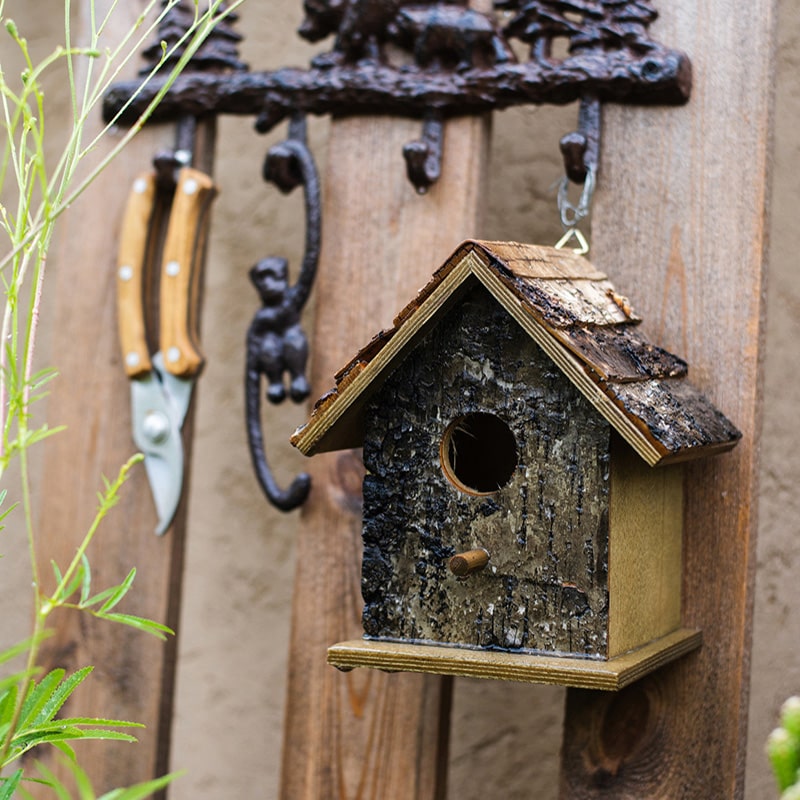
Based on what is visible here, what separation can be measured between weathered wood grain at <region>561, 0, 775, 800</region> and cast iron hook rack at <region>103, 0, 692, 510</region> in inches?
1.4

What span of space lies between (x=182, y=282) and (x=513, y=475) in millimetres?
556

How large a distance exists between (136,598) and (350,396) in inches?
20.9

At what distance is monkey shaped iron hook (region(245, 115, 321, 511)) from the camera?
1373 millimetres

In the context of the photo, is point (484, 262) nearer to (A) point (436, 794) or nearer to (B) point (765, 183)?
(B) point (765, 183)

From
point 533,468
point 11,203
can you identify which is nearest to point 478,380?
point 533,468

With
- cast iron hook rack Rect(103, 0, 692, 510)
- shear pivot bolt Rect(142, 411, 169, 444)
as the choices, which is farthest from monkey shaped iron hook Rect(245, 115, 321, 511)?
shear pivot bolt Rect(142, 411, 169, 444)

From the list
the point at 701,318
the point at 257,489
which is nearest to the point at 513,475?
the point at 701,318

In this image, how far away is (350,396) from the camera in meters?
1.07

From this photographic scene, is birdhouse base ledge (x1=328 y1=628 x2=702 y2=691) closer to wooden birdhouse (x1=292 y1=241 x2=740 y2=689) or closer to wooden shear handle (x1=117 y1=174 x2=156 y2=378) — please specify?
wooden birdhouse (x1=292 y1=241 x2=740 y2=689)

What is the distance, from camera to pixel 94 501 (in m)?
1.48

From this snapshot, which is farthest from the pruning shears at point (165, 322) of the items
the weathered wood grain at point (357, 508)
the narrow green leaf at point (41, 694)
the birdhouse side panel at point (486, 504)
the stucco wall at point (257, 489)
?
the narrow green leaf at point (41, 694)

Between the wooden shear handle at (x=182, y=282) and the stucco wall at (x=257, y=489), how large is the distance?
12.2 inches

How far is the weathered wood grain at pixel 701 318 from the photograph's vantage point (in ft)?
3.98

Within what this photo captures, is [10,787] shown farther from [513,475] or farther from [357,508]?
[357,508]
